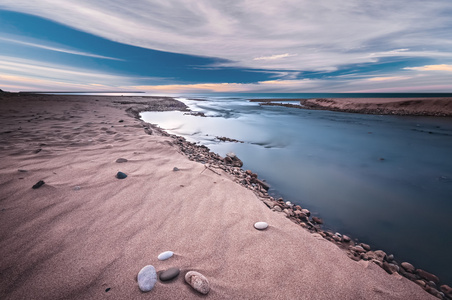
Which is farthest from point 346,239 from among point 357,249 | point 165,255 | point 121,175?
point 121,175

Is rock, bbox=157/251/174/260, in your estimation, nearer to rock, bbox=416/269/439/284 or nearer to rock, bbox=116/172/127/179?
rock, bbox=116/172/127/179

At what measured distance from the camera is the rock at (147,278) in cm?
120

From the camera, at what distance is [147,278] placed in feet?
4.11

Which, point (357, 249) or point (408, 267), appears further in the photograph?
point (357, 249)

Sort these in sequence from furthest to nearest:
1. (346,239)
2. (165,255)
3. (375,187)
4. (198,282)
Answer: (375,187) → (346,239) → (165,255) → (198,282)

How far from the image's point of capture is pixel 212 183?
9.73ft

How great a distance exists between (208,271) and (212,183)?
161cm

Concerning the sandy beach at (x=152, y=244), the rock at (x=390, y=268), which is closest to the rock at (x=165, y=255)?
the sandy beach at (x=152, y=244)

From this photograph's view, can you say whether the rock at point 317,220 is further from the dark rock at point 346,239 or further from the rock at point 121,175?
the rock at point 121,175

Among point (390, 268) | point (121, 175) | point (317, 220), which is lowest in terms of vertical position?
point (317, 220)

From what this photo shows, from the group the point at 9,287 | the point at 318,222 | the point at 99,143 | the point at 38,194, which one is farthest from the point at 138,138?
the point at 318,222

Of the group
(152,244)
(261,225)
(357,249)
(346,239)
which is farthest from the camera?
(346,239)

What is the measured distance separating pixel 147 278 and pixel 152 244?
39 cm

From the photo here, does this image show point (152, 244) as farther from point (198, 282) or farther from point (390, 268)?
point (390, 268)
